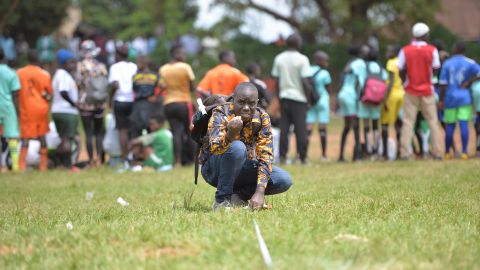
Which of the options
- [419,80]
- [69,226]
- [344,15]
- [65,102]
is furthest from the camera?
[344,15]

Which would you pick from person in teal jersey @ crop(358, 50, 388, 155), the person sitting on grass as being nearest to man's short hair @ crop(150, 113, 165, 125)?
the person sitting on grass

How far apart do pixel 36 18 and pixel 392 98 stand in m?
23.7

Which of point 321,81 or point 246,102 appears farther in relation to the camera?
point 321,81

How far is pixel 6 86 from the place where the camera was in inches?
567

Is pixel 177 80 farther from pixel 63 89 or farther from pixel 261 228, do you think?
pixel 261 228

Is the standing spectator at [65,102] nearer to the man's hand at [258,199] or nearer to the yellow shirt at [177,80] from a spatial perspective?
the yellow shirt at [177,80]

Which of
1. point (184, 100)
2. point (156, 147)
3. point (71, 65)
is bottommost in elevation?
point (156, 147)

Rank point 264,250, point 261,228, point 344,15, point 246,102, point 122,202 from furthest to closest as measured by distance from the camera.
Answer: point 344,15 < point 122,202 < point 246,102 < point 261,228 < point 264,250

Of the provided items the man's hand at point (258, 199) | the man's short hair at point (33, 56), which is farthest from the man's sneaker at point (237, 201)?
the man's short hair at point (33, 56)

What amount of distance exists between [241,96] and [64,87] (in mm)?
8234

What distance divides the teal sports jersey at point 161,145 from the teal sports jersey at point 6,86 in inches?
99.7

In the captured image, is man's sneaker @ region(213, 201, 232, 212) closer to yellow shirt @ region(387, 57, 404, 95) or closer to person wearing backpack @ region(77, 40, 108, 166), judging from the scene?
person wearing backpack @ region(77, 40, 108, 166)

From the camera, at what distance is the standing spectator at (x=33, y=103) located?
48.6 feet

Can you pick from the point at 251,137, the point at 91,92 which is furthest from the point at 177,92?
the point at 251,137
